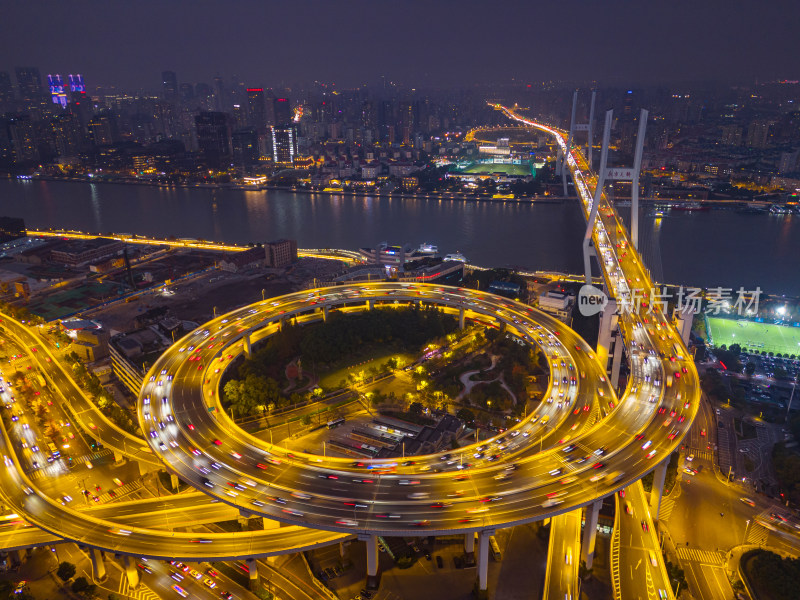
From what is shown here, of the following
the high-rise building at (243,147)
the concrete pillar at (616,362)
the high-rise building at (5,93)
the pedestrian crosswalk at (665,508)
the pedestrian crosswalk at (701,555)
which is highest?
the high-rise building at (5,93)

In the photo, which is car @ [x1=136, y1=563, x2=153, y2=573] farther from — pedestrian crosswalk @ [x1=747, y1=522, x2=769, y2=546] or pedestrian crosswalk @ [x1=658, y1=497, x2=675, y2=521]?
pedestrian crosswalk @ [x1=747, y1=522, x2=769, y2=546]

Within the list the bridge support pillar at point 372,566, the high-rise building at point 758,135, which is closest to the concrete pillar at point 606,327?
the bridge support pillar at point 372,566

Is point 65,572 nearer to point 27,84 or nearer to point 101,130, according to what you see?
point 101,130

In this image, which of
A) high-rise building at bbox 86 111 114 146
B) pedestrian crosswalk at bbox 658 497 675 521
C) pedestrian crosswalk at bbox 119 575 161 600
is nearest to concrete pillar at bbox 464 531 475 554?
pedestrian crosswalk at bbox 658 497 675 521

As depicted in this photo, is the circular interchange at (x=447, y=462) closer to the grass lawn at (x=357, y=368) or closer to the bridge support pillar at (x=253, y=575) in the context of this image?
the bridge support pillar at (x=253, y=575)

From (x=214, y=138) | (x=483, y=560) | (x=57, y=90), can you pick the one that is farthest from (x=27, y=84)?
(x=483, y=560)

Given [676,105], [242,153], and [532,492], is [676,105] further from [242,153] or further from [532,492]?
[532,492]

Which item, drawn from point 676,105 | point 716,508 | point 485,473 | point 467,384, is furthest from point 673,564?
point 676,105
